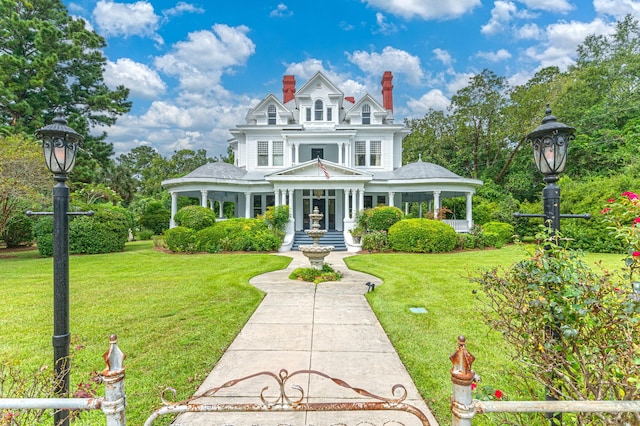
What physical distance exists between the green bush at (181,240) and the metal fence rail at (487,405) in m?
16.2

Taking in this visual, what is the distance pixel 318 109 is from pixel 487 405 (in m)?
23.1

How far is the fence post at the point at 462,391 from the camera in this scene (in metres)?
1.53

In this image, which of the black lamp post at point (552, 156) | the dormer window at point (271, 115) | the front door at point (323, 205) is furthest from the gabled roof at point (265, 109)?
the black lamp post at point (552, 156)

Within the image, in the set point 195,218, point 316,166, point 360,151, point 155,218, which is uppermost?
point 360,151

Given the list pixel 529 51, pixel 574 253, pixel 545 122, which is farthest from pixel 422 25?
pixel 574 253

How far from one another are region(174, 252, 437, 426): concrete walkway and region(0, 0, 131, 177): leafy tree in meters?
25.2

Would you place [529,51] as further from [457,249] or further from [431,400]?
[431,400]

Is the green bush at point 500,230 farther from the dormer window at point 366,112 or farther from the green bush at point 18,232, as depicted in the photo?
the green bush at point 18,232

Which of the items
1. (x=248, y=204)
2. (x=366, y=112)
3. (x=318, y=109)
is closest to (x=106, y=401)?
(x=248, y=204)

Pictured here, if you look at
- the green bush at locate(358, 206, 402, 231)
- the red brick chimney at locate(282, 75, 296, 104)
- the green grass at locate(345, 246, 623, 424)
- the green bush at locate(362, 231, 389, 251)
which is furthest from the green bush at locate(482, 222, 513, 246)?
the red brick chimney at locate(282, 75, 296, 104)

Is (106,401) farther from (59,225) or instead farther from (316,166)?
(316,166)

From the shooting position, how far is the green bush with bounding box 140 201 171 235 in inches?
1013

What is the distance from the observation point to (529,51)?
2703cm

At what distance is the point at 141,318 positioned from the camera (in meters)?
6.04
